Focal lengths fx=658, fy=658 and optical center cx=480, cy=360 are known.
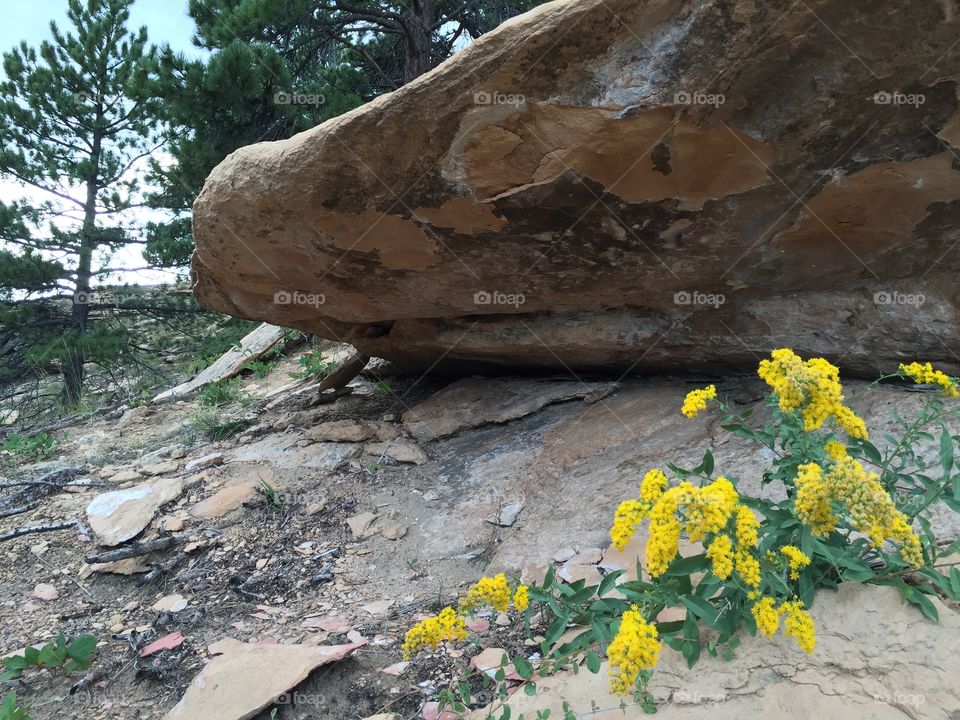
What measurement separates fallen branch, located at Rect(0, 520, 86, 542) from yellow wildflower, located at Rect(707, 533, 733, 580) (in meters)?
3.04

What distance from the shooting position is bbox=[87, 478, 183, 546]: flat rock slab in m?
3.10

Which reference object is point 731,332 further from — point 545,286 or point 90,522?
point 90,522

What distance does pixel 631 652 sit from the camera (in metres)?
1.42

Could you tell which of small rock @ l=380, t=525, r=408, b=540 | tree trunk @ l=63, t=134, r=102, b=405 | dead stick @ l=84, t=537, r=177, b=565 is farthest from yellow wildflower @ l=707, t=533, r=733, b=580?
tree trunk @ l=63, t=134, r=102, b=405

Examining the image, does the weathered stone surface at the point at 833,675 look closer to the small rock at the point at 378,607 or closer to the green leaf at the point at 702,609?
the green leaf at the point at 702,609

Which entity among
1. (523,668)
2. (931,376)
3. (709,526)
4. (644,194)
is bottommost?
(523,668)

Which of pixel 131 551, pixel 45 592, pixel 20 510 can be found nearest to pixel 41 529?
pixel 20 510

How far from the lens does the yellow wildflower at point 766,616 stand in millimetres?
1455

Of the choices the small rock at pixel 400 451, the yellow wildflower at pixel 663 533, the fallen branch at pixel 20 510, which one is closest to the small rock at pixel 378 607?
the small rock at pixel 400 451

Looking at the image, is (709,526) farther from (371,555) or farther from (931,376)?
(371,555)

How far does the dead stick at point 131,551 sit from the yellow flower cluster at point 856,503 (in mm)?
2642

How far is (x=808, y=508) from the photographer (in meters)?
1.49

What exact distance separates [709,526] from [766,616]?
27 cm

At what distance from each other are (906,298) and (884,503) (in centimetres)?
169
